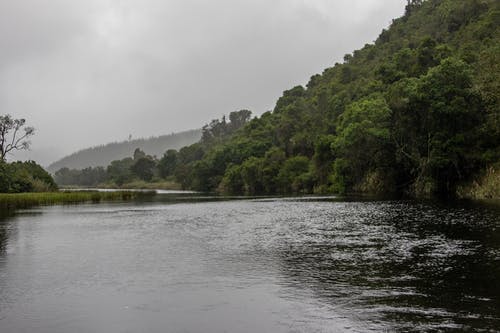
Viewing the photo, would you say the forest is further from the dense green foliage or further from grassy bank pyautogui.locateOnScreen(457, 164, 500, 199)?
the dense green foliage

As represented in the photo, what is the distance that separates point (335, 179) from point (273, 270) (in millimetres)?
97204

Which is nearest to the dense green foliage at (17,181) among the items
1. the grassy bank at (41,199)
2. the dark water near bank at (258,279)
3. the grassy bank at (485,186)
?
the grassy bank at (41,199)

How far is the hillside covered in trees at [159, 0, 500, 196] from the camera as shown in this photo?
77250 mm

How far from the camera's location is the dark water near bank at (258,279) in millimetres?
15859

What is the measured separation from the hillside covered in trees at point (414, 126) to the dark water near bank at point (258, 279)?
41384 mm

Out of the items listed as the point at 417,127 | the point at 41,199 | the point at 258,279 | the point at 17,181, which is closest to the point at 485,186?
the point at 417,127

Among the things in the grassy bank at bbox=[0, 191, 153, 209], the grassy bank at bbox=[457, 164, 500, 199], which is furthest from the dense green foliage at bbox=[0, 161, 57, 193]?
the grassy bank at bbox=[457, 164, 500, 199]

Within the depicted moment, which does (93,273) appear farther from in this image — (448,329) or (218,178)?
(218,178)

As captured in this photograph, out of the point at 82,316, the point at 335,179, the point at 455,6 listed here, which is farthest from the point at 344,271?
the point at 455,6

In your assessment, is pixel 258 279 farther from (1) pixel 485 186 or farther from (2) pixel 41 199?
(2) pixel 41 199

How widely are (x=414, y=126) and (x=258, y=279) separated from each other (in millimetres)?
72032

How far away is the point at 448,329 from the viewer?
1434 cm

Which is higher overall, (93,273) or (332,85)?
(332,85)

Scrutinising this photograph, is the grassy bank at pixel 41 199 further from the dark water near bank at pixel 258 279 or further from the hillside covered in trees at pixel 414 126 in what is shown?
the hillside covered in trees at pixel 414 126
